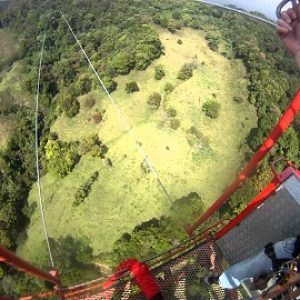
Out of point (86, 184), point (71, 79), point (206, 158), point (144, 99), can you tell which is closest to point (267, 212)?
point (86, 184)

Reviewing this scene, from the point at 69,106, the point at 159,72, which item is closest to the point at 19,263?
the point at 69,106

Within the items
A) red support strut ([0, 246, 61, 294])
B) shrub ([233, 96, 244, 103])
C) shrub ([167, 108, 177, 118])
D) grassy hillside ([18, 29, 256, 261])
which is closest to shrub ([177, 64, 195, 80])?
grassy hillside ([18, 29, 256, 261])

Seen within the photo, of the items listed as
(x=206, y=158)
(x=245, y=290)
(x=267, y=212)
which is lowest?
(x=206, y=158)

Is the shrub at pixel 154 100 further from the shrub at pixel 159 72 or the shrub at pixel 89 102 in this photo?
the shrub at pixel 89 102

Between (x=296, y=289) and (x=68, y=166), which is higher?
(x=296, y=289)

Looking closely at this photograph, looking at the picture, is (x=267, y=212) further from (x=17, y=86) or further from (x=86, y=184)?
(x=17, y=86)

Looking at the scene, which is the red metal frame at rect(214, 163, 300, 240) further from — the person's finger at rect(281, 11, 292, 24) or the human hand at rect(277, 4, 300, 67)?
the person's finger at rect(281, 11, 292, 24)
